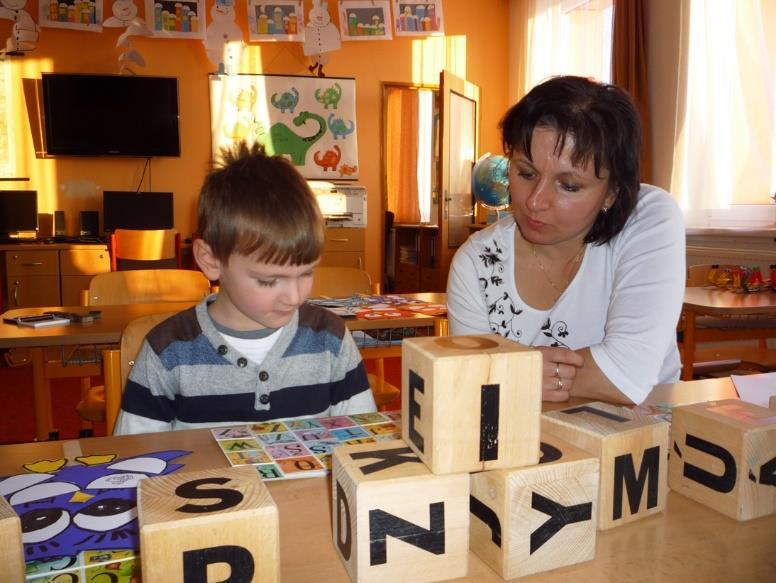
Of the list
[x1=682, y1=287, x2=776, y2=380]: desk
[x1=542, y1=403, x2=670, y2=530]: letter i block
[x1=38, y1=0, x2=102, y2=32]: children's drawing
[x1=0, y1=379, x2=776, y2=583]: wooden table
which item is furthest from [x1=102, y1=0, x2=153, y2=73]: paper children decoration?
[x1=542, y1=403, x2=670, y2=530]: letter i block

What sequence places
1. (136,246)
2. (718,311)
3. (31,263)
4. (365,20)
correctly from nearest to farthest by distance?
(718,311) → (136,246) → (31,263) → (365,20)

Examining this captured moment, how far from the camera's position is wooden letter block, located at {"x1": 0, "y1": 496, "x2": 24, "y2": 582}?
19.2 inches

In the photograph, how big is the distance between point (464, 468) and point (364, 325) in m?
Answer: 1.67

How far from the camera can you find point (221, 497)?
0.54m

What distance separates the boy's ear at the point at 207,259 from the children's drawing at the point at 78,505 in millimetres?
468

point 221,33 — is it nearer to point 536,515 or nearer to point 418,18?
point 418,18

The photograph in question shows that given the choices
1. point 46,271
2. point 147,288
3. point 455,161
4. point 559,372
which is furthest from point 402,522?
point 46,271

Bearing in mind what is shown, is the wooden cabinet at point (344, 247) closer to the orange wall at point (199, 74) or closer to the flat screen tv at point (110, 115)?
the orange wall at point (199, 74)

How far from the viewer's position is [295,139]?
6.43 meters

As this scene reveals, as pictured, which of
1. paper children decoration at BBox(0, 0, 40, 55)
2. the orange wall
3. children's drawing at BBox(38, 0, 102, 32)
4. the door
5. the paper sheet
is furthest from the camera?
the orange wall

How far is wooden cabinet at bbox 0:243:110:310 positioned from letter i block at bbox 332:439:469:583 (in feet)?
17.6

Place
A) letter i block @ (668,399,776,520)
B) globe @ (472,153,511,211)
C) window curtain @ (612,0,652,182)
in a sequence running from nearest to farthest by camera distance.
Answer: letter i block @ (668,399,776,520), globe @ (472,153,511,211), window curtain @ (612,0,652,182)

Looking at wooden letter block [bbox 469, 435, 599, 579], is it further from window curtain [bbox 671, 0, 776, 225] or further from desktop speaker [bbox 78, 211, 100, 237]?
desktop speaker [bbox 78, 211, 100, 237]

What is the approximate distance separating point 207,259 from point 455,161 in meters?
4.70
